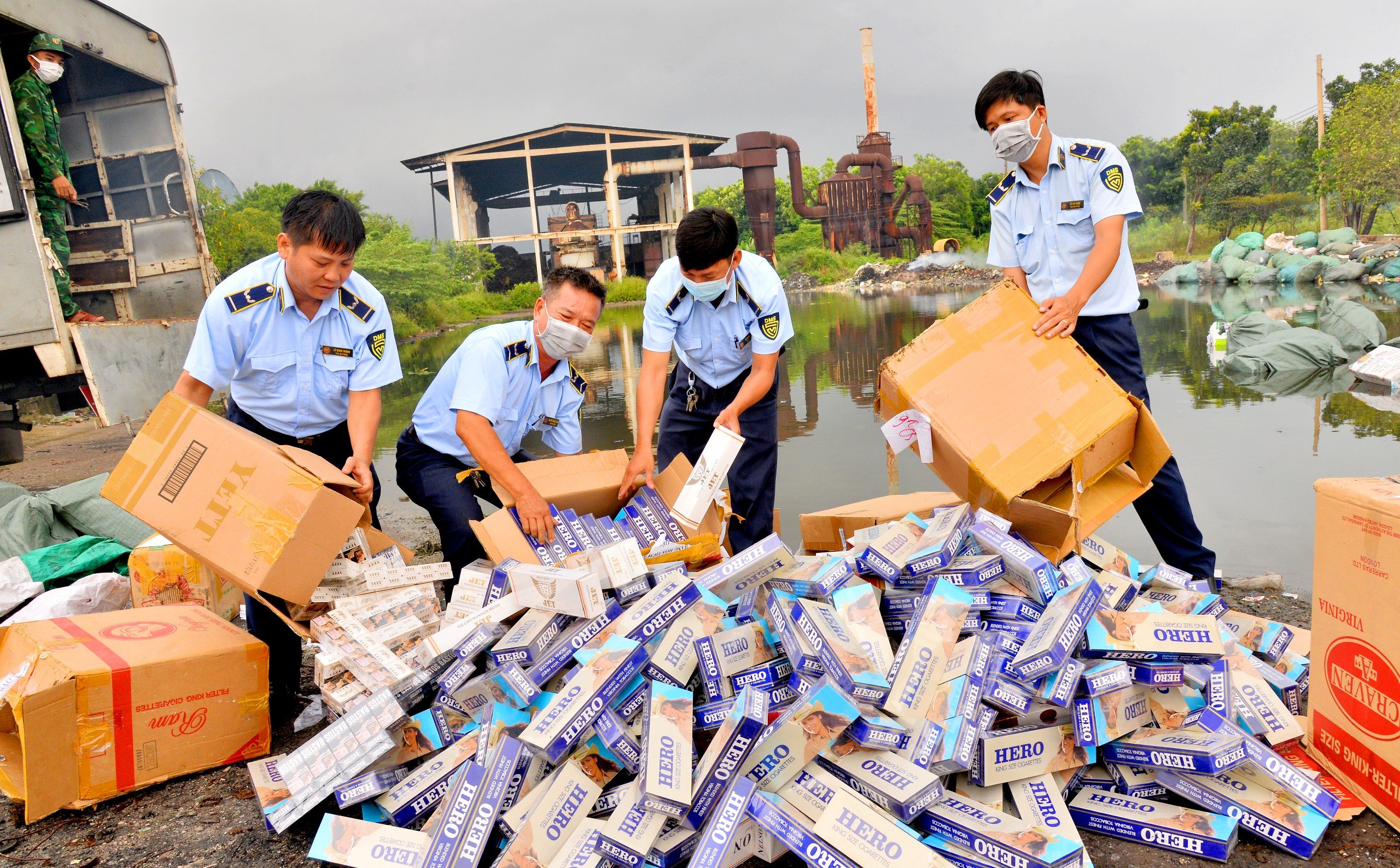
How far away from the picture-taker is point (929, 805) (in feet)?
6.20

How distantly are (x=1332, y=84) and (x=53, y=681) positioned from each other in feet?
114

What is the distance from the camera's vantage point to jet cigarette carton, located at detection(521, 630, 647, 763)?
1.92 meters

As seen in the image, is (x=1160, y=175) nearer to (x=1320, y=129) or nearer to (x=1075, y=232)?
(x=1320, y=129)

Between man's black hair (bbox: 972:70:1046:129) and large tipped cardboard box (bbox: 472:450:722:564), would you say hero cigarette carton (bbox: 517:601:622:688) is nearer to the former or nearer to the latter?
large tipped cardboard box (bbox: 472:450:722:564)

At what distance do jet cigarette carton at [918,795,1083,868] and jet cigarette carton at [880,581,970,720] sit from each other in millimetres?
215

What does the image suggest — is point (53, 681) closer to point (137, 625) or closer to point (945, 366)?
point (137, 625)

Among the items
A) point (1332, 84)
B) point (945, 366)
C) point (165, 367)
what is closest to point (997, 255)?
point (945, 366)

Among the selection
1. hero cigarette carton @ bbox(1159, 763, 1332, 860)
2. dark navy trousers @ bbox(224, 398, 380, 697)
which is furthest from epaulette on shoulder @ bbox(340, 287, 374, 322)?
hero cigarette carton @ bbox(1159, 763, 1332, 860)

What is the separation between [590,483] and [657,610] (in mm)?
876

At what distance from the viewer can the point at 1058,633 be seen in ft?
6.52

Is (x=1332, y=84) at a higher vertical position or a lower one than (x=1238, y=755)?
higher

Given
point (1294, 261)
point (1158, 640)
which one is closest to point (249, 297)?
point (1158, 640)

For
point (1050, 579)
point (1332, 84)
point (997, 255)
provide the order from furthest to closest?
point (1332, 84), point (997, 255), point (1050, 579)

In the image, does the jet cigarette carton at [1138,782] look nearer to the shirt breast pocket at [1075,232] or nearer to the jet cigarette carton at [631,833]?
the jet cigarette carton at [631,833]
